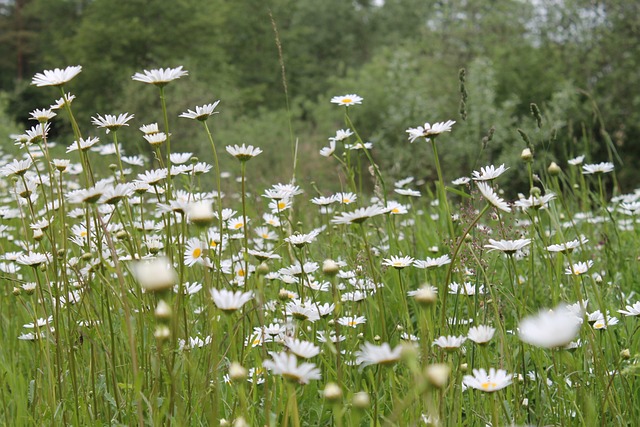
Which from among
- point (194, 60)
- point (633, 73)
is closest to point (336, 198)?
point (633, 73)

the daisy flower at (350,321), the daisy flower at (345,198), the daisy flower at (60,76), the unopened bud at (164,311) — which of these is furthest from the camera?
the daisy flower at (345,198)

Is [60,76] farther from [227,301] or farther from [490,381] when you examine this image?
[490,381]

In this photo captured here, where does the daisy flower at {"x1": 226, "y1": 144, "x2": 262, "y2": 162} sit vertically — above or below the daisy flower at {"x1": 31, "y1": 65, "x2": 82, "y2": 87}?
below

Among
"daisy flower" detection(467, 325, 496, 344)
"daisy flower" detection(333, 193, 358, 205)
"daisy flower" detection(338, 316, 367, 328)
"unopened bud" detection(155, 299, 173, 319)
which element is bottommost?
"daisy flower" detection(467, 325, 496, 344)

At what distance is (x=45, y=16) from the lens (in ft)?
71.4

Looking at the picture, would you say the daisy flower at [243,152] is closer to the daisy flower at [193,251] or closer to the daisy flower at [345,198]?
the daisy flower at [193,251]

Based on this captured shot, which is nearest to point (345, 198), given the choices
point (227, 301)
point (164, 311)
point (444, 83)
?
point (227, 301)

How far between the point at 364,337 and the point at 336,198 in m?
0.46

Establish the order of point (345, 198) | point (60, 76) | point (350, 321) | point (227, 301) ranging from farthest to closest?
point (345, 198) < point (350, 321) < point (60, 76) < point (227, 301)

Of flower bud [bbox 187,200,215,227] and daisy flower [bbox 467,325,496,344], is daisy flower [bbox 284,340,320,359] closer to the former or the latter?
flower bud [bbox 187,200,215,227]

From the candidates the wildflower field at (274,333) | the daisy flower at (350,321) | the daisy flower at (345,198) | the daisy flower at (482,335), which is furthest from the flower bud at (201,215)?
the daisy flower at (345,198)

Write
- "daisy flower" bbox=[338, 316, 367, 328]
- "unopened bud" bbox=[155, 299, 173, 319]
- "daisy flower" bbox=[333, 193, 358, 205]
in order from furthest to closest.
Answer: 1. "daisy flower" bbox=[333, 193, 358, 205]
2. "daisy flower" bbox=[338, 316, 367, 328]
3. "unopened bud" bbox=[155, 299, 173, 319]

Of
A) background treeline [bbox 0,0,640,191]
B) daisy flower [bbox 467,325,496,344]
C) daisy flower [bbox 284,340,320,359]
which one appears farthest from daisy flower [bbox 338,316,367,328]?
background treeline [bbox 0,0,640,191]

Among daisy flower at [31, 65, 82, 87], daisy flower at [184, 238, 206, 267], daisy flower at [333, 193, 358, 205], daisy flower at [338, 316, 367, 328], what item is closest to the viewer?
daisy flower at [31, 65, 82, 87]
